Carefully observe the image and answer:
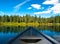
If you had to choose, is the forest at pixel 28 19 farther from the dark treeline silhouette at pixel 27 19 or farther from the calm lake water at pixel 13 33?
the calm lake water at pixel 13 33

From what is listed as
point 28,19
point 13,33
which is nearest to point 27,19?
point 28,19

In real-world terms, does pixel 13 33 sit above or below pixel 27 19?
below

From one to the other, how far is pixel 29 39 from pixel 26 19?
52.3 metres

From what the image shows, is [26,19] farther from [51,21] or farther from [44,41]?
[44,41]

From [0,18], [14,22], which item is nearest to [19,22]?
[14,22]

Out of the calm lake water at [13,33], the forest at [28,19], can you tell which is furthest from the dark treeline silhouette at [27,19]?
the calm lake water at [13,33]

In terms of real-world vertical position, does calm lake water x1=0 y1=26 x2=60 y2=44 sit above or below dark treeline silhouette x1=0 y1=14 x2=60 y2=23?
below

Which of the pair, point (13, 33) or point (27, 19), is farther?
point (27, 19)

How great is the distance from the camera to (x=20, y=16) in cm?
6138

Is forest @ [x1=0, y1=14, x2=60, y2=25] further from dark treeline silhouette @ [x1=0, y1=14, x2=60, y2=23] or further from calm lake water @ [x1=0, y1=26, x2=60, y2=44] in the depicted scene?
calm lake water @ [x1=0, y1=26, x2=60, y2=44]

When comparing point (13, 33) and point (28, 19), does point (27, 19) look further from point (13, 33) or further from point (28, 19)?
point (13, 33)

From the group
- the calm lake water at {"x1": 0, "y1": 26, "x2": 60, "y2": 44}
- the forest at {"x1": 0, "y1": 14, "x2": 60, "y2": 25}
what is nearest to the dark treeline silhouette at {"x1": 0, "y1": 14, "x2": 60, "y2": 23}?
the forest at {"x1": 0, "y1": 14, "x2": 60, "y2": 25}

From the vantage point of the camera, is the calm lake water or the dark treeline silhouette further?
the dark treeline silhouette

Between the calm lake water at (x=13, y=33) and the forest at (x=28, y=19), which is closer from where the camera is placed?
the calm lake water at (x=13, y=33)
